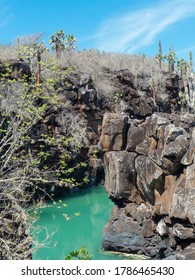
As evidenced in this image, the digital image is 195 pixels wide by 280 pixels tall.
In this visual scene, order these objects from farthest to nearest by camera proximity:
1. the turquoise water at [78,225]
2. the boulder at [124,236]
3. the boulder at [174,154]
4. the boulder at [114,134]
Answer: the boulder at [114,134] → the turquoise water at [78,225] → the boulder at [124,236] → the boulder at [174,154]

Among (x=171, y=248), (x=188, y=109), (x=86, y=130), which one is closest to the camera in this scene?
(x=171, y=248)

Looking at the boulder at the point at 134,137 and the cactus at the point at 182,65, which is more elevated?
the cactus at the point at 182,65

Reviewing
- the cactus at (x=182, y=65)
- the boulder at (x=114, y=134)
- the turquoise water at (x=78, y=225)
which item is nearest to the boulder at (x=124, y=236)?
the turquoise water at (x=78, y=225)

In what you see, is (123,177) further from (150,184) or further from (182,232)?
(182,232)

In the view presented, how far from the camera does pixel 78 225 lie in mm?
18750

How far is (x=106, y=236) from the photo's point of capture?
14406 millimetres

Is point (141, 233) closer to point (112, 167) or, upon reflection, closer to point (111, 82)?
point (112, 167)

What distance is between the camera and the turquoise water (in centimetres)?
1440

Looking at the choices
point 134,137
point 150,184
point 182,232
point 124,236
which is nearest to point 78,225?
point 124,236

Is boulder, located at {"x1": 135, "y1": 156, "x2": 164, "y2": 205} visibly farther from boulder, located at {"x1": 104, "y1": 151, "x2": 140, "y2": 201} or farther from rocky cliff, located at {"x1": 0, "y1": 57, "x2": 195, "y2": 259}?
boulder, located at {"x1": 104, "y1": 151, "x2": 140, "y2": 201}

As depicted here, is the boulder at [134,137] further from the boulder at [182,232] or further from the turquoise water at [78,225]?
the boulder at [182,232]

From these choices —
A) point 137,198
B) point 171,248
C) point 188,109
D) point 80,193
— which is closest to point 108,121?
point 137,198

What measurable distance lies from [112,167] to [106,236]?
2917 mm

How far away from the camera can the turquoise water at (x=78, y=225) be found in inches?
567
